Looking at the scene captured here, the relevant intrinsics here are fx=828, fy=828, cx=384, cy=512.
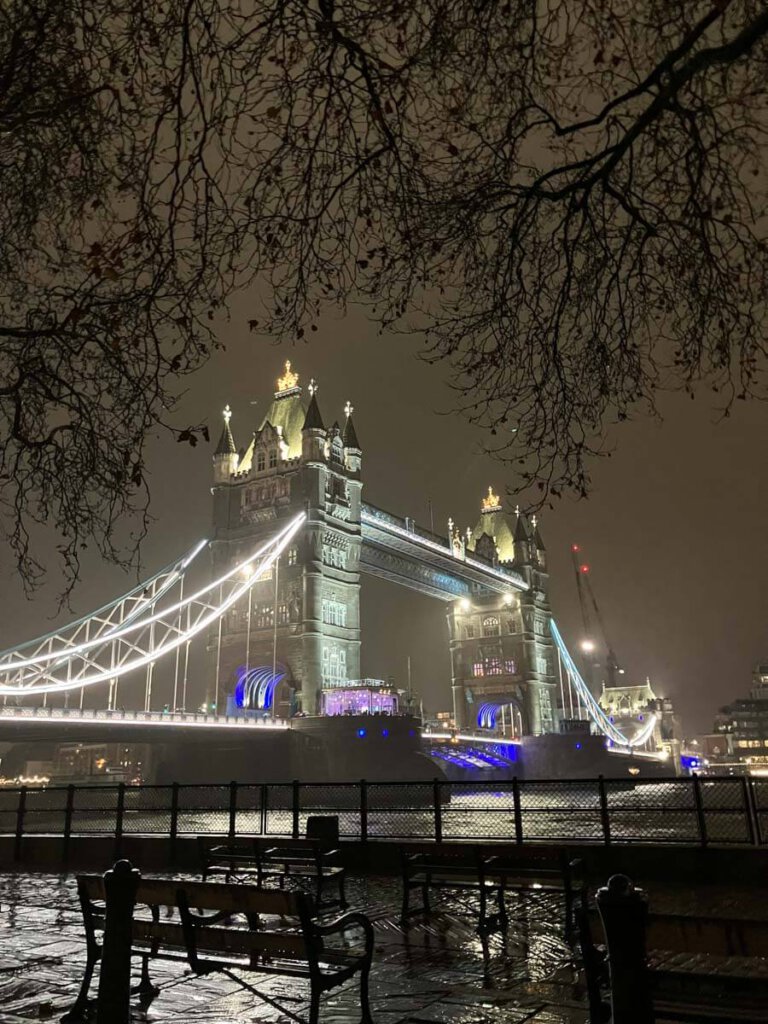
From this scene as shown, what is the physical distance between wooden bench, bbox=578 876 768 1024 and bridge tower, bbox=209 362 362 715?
4857cm

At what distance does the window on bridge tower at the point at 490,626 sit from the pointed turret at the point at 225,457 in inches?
1628

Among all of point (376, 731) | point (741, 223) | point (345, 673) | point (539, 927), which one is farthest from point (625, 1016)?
point (345, 673)

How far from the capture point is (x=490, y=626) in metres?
92.5

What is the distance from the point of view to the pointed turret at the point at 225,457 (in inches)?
2403

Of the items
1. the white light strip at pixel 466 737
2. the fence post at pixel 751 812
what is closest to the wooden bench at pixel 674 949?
the fence post at pixel 751 812

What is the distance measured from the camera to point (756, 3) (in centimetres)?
496

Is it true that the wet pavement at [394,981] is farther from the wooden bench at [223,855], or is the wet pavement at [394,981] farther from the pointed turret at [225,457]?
the pointed turret at [225,457]

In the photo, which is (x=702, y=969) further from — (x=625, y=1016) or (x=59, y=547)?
(x=59, y=547)

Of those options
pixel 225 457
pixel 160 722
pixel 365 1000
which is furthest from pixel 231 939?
pixel 225 457

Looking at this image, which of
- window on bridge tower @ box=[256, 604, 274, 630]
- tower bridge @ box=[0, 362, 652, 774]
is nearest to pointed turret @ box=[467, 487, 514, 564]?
tower bridge @ box=[0, 362, 652, 774]

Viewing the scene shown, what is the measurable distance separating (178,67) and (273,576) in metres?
52.7

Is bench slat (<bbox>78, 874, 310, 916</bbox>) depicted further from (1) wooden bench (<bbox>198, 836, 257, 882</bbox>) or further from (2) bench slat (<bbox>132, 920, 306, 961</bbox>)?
(1) wooden bench (<bbox>198, 836, 257, 882</bbox>)

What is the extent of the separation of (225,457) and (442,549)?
22.0 m

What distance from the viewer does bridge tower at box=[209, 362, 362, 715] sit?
5362 centimetres
